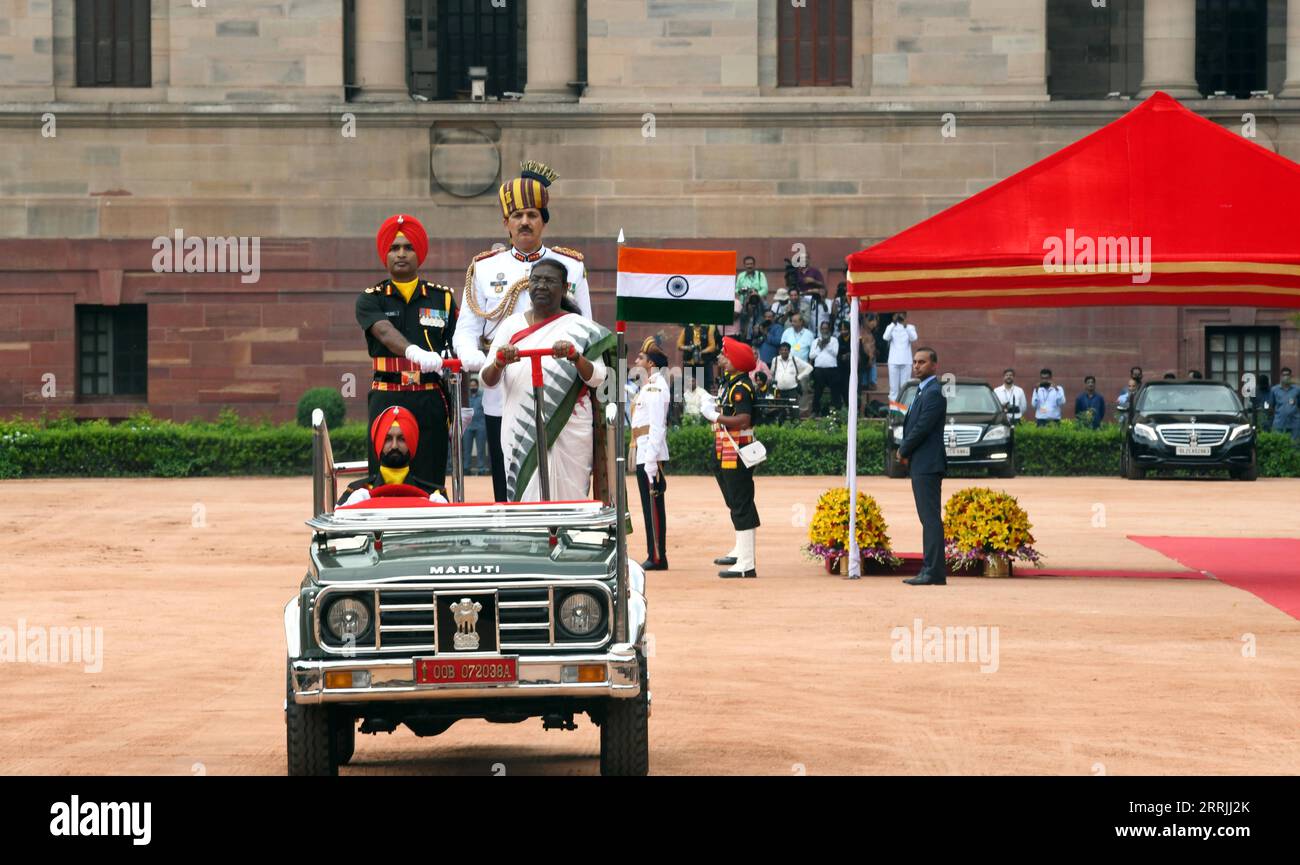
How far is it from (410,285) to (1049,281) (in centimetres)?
914

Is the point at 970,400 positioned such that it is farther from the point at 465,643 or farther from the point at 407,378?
the point at 465,643

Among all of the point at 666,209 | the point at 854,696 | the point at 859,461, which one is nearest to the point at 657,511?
the point at 854,696

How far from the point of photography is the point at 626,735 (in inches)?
369

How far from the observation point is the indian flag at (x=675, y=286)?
1104cm

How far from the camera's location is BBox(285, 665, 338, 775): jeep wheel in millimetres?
9242

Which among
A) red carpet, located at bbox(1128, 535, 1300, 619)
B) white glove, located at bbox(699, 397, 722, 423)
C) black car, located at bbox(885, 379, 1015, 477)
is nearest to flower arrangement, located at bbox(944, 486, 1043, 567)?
red carpet, located at bbox(1128, 535, 1300, 619)

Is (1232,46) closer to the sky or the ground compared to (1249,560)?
closer to the sky

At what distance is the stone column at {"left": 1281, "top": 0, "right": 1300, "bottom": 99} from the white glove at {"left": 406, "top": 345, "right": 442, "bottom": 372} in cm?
3470

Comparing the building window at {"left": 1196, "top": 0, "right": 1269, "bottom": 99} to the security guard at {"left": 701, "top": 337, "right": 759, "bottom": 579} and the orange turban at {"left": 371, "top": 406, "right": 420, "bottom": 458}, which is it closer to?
the security guard at {"left": 701, "top": 337, "right": 759, "bottom": 579}

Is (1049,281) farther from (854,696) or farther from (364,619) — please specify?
(364,619)

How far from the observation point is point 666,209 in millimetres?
42469

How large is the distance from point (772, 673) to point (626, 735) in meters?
4.65

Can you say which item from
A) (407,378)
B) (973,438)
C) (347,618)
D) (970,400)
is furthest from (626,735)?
(970,400)
